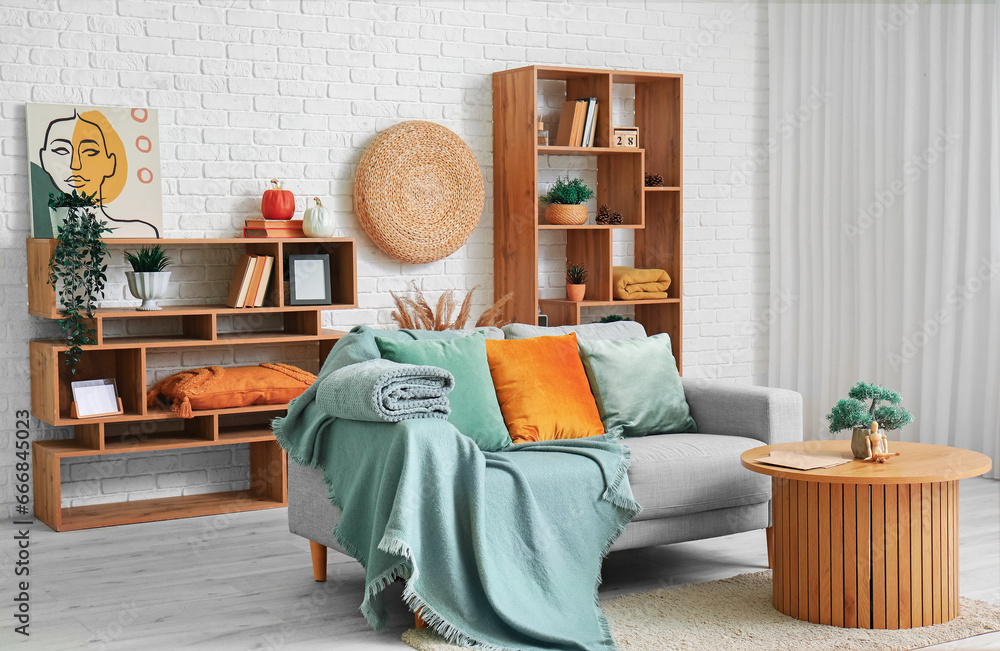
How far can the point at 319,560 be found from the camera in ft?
11.2

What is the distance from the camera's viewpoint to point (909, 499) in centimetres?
286

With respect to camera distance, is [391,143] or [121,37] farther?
[391,143]

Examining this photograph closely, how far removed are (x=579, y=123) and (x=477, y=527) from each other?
277 centimetres

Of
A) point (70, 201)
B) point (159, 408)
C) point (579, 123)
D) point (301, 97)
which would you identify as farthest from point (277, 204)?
point (579, 123)

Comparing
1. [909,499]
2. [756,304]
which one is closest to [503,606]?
[909,499]

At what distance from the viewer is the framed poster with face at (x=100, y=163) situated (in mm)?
4207

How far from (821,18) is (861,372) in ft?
6.24

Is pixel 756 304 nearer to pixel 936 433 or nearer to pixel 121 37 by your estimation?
pixel 936 433

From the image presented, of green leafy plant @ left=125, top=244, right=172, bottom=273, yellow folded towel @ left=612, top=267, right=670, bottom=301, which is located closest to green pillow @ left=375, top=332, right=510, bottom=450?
green leafy plant @ left=125, top=244, right=172, bottom=273

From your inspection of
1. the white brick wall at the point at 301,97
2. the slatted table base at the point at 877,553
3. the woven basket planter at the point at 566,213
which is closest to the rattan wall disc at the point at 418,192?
the white brick wall at the point at 301,97

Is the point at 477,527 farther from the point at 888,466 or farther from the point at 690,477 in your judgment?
the point at 888,466

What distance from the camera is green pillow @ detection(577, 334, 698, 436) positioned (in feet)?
12.1

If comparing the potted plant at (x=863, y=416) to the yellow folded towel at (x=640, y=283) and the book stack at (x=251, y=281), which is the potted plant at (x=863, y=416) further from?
the book stack at (x=251, y=281)

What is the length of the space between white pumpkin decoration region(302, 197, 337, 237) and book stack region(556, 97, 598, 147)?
1.28 m
